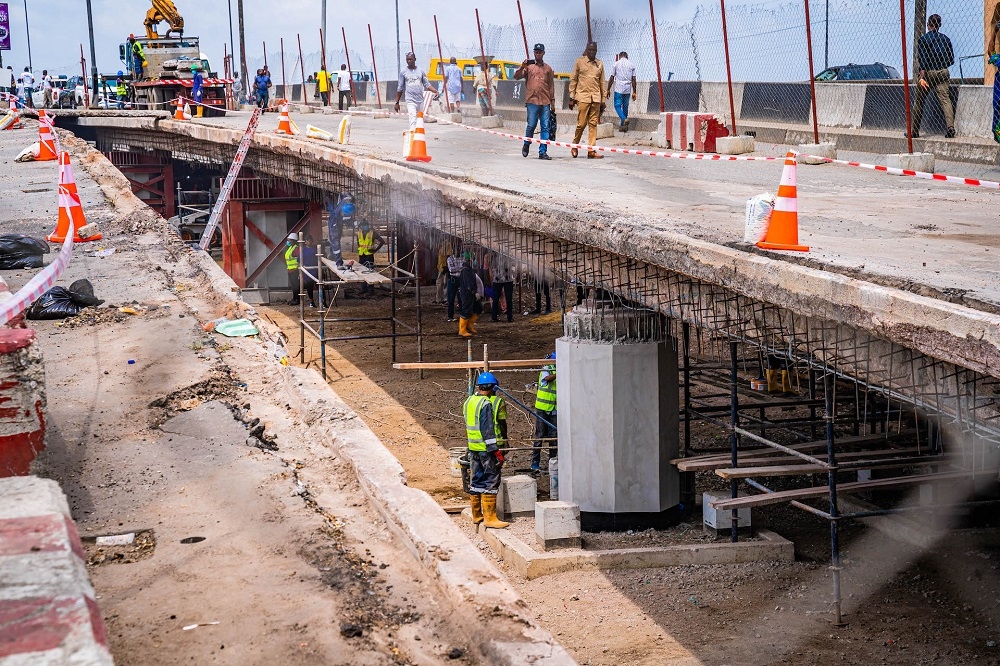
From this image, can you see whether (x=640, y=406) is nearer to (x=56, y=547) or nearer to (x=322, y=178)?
(x=56, y=547)

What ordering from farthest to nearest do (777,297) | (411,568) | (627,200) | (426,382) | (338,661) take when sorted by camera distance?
(426,382), (627,200), (777,297), (411,568), (338,661)

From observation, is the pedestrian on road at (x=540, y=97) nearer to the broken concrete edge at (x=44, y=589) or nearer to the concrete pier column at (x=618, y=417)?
the concrete pier column at (x=618, y=417)

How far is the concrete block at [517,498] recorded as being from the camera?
13.1m

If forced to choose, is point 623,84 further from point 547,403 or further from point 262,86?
point 262,86

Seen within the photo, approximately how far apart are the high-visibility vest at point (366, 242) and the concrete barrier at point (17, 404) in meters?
22.6

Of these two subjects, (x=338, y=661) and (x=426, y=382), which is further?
(x=426, y=382)

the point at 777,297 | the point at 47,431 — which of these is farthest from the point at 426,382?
the point at 777,297

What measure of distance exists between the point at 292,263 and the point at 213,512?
21.4 meters

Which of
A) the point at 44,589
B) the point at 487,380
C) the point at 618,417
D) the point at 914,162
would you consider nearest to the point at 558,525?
the point at 618,417

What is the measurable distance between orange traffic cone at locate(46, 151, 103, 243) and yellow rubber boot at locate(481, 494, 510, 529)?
7.25 metres

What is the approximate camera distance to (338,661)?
559 centimetres

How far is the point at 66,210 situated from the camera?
54.5 feet

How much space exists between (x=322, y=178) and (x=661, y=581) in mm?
12878

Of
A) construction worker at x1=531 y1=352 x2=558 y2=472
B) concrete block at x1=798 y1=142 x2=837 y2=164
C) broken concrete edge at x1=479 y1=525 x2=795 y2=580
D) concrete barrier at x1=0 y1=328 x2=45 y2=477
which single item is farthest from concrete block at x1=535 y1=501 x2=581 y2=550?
concrete block at x1=798 y1=142 x2=837 y2=164
